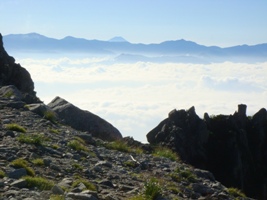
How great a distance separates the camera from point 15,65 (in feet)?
147

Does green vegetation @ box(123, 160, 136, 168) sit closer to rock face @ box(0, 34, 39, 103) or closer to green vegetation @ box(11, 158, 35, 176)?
green vegetation @ box(11, 158, 35, 176)

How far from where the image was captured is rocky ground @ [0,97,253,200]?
536 inches

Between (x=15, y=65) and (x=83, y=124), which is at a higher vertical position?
(x=15, y=65)

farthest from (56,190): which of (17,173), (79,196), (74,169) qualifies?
(74,169)

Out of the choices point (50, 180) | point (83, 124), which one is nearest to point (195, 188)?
point (50, 180)

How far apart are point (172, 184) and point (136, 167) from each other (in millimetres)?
2725

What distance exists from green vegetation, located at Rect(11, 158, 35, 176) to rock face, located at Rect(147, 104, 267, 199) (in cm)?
2698

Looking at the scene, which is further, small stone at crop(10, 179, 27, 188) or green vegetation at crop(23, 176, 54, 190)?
green vegetation at crop(23, 176, 54, 190)

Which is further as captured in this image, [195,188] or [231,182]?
[231,182]

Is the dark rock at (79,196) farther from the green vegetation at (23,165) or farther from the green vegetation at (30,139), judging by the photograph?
the green vegetation at (30,139)

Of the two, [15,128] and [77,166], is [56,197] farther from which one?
[15,128]

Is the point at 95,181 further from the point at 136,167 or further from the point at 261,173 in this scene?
the point at 261,173

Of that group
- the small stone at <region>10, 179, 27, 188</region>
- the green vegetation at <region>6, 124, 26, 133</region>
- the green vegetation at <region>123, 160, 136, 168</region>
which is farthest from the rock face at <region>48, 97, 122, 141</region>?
the small stone at <region>10, 179, 27, 188</region>

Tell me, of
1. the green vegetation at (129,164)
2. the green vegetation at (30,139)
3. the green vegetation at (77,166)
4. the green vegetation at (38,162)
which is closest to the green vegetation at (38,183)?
the green vegetation at (38,162)
